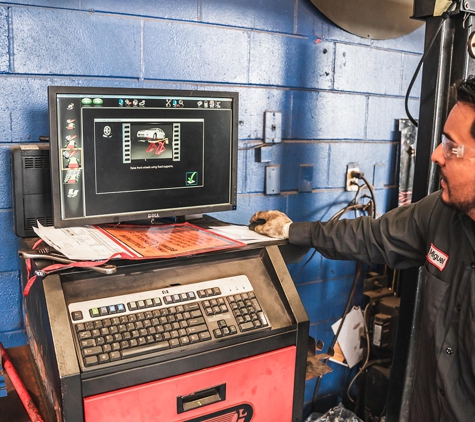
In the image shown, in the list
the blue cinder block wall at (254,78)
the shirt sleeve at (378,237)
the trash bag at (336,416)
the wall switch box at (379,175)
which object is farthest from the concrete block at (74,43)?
the trash bag at (336,416)

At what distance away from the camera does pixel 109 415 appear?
1.12m

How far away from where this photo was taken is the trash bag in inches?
92.5

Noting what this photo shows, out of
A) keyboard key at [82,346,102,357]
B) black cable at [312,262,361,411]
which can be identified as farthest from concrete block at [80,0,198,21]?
black cable at [312,262,361,411]

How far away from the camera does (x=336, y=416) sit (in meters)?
2.37

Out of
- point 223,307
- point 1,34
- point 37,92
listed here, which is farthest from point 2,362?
point 1,34

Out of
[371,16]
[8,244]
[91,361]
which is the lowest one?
[91,361]

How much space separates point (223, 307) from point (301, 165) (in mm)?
1057

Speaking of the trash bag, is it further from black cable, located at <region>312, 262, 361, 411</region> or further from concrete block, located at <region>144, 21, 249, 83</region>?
concrete block, located at <region>144, 21, 249, 83</region>

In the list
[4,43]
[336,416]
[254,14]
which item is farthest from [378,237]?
[4,43]

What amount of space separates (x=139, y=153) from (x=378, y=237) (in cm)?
76

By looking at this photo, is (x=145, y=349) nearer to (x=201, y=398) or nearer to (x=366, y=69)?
(x=201, y=398)

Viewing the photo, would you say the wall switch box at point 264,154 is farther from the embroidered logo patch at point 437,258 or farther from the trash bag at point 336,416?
the trash bag at point 336,416

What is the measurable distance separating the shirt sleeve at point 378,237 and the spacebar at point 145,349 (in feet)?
1.85

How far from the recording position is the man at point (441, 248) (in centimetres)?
129
